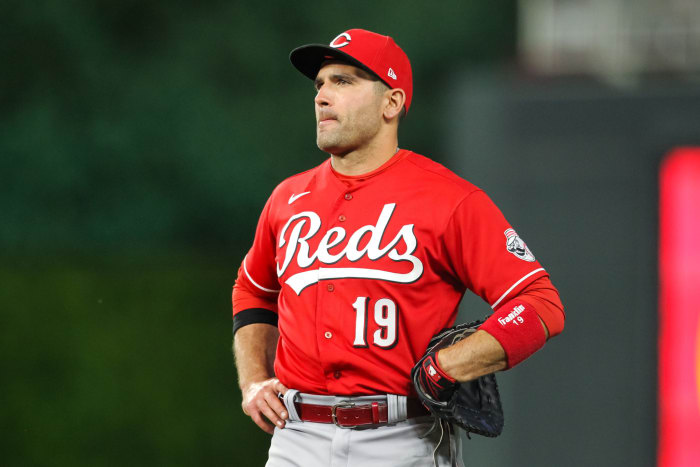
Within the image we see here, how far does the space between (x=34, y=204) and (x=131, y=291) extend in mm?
2971

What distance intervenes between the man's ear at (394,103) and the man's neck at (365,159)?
93 mm

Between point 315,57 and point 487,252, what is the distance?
32.8 inches

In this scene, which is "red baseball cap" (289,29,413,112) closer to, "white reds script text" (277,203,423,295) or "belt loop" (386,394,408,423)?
"white reds script text" (277,203,423,295)

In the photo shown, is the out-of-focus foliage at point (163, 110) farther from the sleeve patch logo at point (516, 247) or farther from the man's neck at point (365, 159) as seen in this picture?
the sleeve patch logo at point (516, 247)

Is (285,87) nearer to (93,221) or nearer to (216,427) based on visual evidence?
(93,221)

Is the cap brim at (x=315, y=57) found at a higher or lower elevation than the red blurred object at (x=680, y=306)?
higher

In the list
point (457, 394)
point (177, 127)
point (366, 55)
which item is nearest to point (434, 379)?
point (457, 394)

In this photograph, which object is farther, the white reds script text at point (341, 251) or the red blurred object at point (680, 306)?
the red blurred object at point (680, 306)

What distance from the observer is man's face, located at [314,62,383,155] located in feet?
10.6

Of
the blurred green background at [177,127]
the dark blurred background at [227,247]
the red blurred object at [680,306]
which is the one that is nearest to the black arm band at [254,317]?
the red blurred object at [680,306]

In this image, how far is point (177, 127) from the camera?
12180 mm

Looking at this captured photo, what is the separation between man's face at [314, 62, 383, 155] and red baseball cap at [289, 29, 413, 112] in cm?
4

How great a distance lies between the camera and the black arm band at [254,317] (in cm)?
362

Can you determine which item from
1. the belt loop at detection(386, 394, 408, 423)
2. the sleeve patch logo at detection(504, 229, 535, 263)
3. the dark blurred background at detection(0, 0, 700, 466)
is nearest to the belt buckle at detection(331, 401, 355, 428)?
the belt loop at detection(386, 394, 408, 423)
